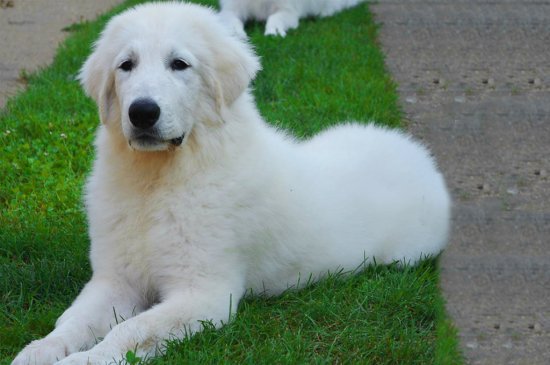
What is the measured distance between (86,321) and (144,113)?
2.96ft

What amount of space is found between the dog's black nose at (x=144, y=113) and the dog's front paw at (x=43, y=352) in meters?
0.95

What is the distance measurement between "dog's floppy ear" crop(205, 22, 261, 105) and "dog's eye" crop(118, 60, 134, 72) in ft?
1.14

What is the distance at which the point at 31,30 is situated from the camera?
9547 mm

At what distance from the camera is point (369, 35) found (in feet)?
29.1

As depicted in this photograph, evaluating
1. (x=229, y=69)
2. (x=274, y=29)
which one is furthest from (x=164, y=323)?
(x=274, y=29)

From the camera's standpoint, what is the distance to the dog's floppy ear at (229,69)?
427 centimetres

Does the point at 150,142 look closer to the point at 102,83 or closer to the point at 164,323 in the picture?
the point at 102,83

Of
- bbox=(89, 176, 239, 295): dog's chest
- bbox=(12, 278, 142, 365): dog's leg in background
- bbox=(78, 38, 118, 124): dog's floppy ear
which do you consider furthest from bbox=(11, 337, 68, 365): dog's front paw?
bbox=(78, 38, 118, 124): dog's floppy ear

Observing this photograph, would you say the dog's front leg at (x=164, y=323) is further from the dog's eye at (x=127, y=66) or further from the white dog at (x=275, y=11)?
the white dog at (x=275, y=11)

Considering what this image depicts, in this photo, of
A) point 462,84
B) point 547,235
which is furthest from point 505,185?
point 462,84

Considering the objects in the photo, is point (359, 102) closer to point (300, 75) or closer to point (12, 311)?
point (300, 75)

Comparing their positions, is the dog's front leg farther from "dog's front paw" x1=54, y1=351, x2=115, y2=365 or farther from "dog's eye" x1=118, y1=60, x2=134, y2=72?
"dog's eye" x1=118, y1=60, x2=134, y2=72

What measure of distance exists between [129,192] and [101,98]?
0.44 m

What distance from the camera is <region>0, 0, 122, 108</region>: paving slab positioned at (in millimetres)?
8281
